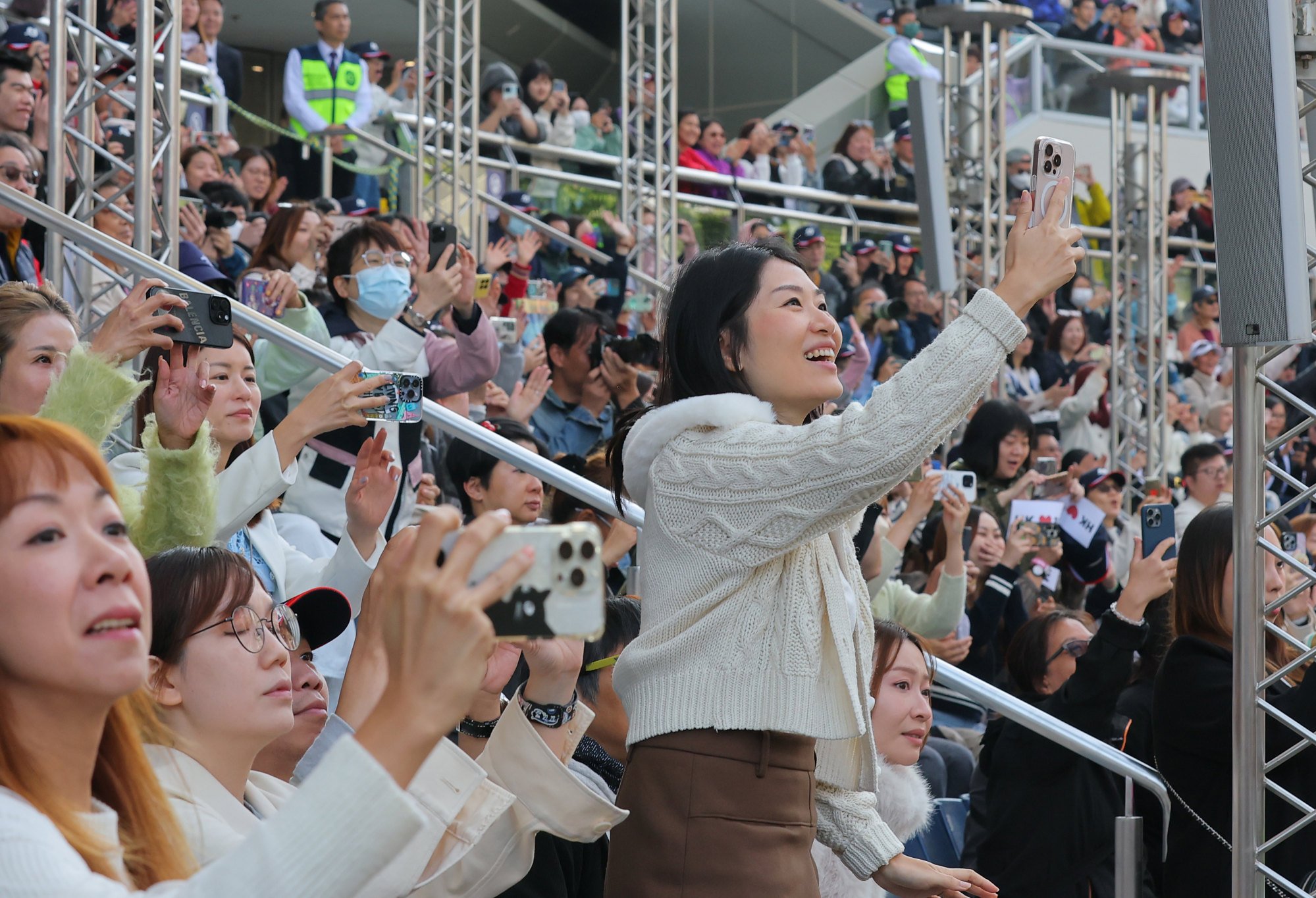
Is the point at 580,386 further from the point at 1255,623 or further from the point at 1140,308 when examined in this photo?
the point at 1140,308

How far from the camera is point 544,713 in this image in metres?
2.31

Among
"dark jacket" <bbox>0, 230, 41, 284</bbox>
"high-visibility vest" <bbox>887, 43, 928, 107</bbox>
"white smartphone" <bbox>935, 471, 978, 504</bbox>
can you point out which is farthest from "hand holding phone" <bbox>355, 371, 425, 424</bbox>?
"high-visibility vest" <bbox>887, 43, 928, 107</bbox>

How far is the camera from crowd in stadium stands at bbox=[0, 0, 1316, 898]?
1.21 m

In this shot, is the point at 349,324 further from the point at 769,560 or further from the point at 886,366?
the point at 886,366

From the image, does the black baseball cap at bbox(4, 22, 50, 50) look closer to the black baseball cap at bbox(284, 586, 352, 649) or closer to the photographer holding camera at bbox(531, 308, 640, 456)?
the photographer holding camera at bbox(531, 308, 640, 456)

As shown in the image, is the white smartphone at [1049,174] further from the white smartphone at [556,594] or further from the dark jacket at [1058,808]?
the dark jacket at [1058,808]

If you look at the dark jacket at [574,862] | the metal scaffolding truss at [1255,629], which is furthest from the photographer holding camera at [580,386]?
the metal scaffolding truss at [1255,629]

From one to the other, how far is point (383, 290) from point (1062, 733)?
7.62ft

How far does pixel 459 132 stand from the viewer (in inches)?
340

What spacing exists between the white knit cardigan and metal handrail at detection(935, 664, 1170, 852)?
1403 mm

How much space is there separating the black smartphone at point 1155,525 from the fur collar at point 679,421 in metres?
2.24

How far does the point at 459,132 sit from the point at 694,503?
6878 millimetres

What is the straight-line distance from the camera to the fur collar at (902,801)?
3.29 m

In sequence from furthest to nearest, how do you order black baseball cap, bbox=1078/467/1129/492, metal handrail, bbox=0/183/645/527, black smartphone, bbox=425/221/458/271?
black baseball cap, bbox=1078/467/1129/492
black smartphone, bbox=425/221/458/271
metal handrail, bbox=0/183/645/527
